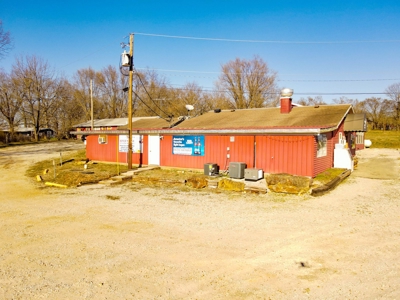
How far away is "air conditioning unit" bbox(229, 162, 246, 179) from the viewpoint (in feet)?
47.8

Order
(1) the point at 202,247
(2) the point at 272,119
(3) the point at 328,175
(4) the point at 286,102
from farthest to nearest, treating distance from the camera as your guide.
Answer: (4) the point at 286,102, (2) the point at 272,119, (3) the point at 328,175, (1) the point at 202,247

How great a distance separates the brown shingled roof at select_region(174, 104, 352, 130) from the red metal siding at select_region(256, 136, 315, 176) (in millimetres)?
861

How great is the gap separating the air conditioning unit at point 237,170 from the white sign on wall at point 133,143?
7.90 meters

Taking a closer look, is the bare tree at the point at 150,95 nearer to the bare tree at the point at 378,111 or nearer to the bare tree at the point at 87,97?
the bare tree at the point at 87,97

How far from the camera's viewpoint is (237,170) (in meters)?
14.6

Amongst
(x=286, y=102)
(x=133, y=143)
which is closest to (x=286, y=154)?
(x=286, y=102)

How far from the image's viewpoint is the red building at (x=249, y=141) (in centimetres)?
1420

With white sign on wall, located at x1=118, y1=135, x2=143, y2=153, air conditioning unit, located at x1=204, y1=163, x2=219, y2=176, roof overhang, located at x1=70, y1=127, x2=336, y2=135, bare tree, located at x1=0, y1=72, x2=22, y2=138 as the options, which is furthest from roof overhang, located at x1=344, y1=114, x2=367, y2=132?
bare tree, located at x1=0, y1=72, x2=22, y2=138

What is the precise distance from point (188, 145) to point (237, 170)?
4.36 m

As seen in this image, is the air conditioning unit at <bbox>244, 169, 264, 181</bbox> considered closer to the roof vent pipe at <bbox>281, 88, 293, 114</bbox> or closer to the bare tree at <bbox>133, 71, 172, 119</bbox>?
the roof vent pipe at <bbox>281, 88, 293, 114</bbox>

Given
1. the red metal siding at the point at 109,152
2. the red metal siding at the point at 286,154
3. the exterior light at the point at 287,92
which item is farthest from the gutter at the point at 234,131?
the exterior light at the point at 287,92

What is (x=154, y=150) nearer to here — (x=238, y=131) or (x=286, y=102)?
(x=238, y=131)

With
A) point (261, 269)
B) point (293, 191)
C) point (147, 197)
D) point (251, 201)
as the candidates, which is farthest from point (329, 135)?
point (261, 269)

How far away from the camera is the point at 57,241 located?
22.0 ft
